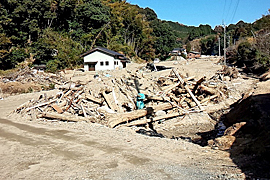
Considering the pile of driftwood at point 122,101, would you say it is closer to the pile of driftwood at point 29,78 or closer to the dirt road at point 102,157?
the dirt road at point 102,157

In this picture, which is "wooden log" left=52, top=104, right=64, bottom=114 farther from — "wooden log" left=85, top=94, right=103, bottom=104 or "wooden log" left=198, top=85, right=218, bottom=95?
"wooden log" left=198, top=85, right=218, bottom=95

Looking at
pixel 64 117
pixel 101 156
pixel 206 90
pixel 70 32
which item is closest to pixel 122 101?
pixel 64 117

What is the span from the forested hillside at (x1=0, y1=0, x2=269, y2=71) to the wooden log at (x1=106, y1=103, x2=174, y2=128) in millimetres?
16310

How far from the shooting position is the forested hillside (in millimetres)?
35312

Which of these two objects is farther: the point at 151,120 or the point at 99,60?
the point at 99,60

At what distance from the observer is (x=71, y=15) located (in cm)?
4378

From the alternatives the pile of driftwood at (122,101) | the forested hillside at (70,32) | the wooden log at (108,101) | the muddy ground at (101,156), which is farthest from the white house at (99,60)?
the muddy ground at (101,156)

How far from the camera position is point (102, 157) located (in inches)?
247

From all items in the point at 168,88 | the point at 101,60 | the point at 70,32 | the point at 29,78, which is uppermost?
the point at 70,32

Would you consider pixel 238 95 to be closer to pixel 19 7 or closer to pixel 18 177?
pixel 18 177

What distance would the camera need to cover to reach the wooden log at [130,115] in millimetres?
10321

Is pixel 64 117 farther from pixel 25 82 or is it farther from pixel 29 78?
pixel 29 78

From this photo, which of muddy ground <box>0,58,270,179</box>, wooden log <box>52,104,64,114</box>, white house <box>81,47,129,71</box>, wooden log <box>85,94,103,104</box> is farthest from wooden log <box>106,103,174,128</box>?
white house <box>81,47,129,71</box>

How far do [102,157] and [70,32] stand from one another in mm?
40739
